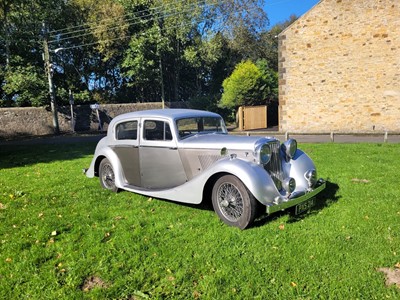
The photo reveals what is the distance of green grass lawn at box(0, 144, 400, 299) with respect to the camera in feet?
9.64

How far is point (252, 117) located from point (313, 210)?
66.9ft

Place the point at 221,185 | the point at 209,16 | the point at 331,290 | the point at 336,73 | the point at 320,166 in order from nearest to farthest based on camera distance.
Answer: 1. the point at 331,290
2. the point at 221,185
3. the point at 320,166
4. the point at 336,73
5. the point at 209,16

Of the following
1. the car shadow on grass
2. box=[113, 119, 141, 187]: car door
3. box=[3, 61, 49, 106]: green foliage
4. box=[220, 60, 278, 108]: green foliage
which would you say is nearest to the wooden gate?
box=[220, 60, 278, 108]: green foliage

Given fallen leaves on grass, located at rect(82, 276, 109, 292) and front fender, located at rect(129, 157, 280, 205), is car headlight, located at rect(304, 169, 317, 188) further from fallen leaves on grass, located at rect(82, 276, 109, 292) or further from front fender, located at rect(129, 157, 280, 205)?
fallen leaves on grass, located at rect(82, 276, 109, 292)

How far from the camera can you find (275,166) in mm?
4684

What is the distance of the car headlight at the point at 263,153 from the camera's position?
14.4 feet

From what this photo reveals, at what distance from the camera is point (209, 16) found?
3469 centimetres

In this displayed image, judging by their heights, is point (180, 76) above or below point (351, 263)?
above

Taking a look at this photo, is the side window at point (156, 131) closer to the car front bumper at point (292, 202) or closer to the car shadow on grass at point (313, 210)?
the car shadow on grass at point (313, 210)

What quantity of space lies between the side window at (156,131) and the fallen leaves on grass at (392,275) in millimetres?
3475

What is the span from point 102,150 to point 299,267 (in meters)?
4.64

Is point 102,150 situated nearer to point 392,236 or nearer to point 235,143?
point 235,143

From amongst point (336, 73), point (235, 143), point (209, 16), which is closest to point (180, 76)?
point (209, 16)

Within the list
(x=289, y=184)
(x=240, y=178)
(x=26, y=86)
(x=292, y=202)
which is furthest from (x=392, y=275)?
(x=26, y=86)
